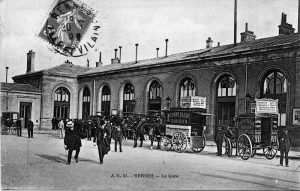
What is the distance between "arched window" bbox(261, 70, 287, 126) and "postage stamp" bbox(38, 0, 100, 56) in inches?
403

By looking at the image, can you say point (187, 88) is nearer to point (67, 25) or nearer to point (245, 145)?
point (245, 145)

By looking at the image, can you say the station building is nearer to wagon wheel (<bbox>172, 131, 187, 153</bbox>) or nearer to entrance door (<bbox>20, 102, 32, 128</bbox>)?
entrance door (<bbox>20, 102, 32, 128</bbox>)

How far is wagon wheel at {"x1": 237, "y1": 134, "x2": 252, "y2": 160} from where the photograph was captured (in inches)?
517

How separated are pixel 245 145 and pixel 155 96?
13.3 m

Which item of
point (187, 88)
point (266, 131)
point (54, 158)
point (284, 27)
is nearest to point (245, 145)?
point (266, 131)

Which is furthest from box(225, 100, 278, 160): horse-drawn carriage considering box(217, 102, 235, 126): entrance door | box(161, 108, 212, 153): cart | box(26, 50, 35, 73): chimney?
box(26, 50, 35, 73): chimney

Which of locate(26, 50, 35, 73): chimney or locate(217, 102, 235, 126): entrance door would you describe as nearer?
locate(217, 102, 235, 126): entrance door

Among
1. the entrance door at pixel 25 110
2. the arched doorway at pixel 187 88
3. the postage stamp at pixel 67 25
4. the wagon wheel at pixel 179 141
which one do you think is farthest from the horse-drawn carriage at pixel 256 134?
the entrance door at pixel 25 110

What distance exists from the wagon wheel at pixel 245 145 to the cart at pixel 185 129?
2.07 meters

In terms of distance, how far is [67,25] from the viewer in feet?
39.5

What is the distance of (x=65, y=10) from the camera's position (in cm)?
1193

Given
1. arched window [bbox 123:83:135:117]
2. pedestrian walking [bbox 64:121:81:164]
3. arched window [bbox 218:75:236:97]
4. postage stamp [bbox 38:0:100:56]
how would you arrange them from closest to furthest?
1. pedestrian walking [bbox 64:121:81:164]
2. postage stamp [bbox 38:0:100:56]
3. arched window [bbox 218:75:236:97]
4. arched window [bbox 123:83:135:117]

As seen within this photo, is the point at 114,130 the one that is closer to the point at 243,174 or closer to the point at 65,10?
the point at 65,10

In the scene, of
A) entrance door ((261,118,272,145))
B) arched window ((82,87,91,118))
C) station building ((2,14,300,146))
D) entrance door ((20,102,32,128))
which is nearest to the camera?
entrance door ((261,118,272,145))
